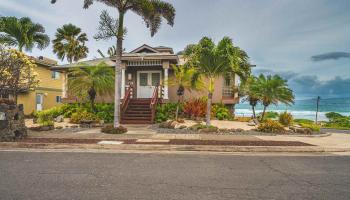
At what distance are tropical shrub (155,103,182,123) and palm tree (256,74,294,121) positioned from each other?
20.5ft

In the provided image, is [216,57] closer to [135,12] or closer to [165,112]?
[135,12]

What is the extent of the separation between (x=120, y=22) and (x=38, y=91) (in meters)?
22.1

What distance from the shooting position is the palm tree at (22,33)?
2436 centimetres

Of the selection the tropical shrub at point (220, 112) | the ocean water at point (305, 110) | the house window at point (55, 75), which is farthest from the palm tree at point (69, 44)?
the ocean water at point (305, 110)

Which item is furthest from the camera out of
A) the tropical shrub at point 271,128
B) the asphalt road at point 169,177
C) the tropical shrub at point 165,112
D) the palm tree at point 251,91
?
the palm tree at point 251,91

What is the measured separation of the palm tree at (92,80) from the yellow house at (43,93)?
40.3ft

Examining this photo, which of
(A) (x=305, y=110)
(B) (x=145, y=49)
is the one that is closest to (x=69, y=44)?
(B) (x=145, y=49)

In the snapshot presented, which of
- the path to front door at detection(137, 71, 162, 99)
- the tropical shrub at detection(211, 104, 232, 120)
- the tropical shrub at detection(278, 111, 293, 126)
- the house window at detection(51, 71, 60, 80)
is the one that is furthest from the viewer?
the house window at detection(51, 71, 60, 80)

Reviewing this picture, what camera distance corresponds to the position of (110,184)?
500 cm

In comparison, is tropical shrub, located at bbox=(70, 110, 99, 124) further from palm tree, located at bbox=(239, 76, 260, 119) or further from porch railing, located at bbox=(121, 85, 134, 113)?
palm tree, located at bbox=(239, 76, 260, 119)

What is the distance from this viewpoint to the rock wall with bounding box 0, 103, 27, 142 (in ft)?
34.2

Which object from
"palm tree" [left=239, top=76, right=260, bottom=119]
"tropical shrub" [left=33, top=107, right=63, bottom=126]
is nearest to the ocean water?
"palm tree" [left=239, top=76, right=260, bottom=119]

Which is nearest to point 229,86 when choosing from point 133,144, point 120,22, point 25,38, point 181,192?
point 120,22

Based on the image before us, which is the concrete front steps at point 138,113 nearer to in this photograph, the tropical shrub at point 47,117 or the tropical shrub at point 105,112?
the tropical shrub at point 105,112
